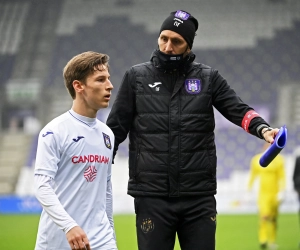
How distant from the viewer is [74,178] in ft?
13.8

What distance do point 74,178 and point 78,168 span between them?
63 mm

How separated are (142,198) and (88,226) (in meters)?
0.76

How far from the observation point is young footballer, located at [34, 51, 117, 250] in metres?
4.00

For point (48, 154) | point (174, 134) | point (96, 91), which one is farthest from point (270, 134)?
point (48, 154)

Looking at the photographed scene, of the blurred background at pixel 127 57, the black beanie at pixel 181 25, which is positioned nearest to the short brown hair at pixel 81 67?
the black beanie at pixel 181 25

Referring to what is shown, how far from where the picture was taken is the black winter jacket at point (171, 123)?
4.85 m

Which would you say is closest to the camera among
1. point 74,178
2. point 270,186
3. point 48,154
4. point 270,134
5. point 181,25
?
point 48,154

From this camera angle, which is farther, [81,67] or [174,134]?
[174,134]

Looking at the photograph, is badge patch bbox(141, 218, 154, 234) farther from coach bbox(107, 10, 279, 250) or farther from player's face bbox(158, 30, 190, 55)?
player's face bbox(158, 30, 190, 55)

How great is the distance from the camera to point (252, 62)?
2964 centimetres

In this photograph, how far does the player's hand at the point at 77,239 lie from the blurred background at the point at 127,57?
843 inches

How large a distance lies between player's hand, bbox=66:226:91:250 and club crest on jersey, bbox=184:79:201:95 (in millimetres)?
1478

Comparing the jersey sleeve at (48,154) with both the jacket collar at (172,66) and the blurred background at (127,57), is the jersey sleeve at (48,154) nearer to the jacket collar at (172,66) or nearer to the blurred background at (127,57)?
the jacket collar at (172,66)

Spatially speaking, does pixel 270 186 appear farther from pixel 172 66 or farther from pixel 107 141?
pixel 107 141
